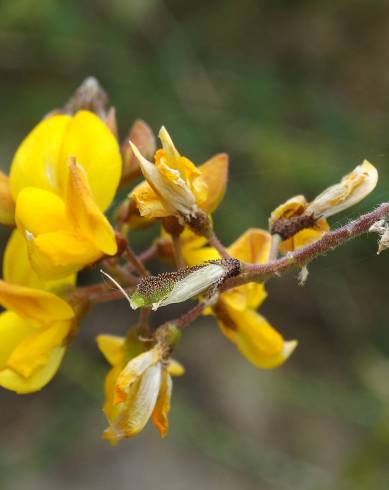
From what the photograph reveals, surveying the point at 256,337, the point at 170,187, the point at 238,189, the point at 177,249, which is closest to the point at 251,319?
the point at 256,337

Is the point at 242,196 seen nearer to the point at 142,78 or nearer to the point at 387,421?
the point at 142,78

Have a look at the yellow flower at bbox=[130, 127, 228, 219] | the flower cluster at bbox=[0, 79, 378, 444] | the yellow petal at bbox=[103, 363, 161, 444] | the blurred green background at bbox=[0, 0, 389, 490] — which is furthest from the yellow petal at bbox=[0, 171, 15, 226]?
the blurred green background at bbox=[0, 0, 389, 490]

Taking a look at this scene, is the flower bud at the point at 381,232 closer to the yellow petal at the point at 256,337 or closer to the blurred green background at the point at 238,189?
the yellow petal at the point at 256,337

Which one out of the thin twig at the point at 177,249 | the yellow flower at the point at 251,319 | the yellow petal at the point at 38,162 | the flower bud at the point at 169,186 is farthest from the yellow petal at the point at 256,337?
the yellow petal at the point at 38,162

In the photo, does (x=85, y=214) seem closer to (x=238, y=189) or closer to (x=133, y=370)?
(x=133, y=370)

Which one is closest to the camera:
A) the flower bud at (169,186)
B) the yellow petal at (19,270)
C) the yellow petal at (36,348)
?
the flower bud at (169,186)
